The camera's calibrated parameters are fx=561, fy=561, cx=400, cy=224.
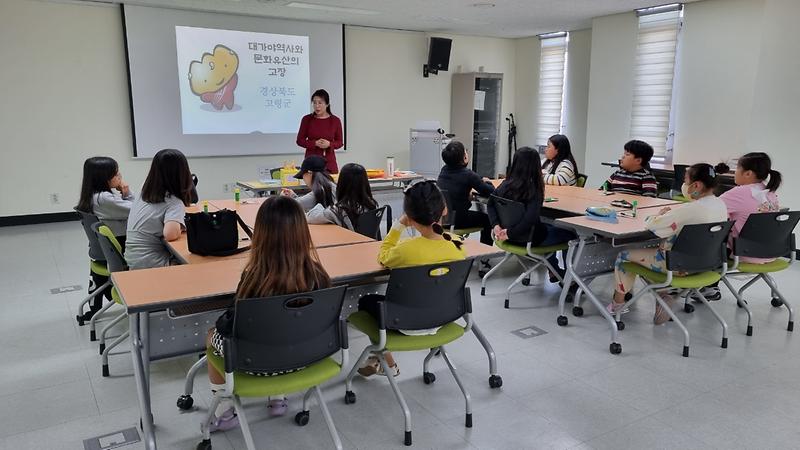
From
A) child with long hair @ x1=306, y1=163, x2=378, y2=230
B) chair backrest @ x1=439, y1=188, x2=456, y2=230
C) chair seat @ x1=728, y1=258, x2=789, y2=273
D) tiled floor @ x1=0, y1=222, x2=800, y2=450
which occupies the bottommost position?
tiled floor @ x1=0, y1=222, x2=800, y2=450

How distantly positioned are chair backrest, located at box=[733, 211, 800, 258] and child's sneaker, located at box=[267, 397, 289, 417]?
2977 mm

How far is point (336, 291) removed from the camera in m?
2.03

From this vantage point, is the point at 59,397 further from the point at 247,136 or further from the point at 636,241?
the point at 247,136

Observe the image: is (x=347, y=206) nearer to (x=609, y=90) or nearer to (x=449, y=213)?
(x=449, y=213)

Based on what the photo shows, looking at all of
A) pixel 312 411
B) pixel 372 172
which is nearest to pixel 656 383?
pixel 312 411

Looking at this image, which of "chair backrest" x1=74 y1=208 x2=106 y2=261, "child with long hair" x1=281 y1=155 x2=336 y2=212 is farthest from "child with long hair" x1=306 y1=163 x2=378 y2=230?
"chair backrest" x1=74 y1=208 x2=106 y2=261

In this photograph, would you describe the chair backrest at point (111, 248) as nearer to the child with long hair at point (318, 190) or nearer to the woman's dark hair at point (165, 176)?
the woman's dark hair at point (165, 176)

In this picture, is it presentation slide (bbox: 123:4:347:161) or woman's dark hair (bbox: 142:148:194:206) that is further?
presentation slide (bbox: 123:4:347:161)

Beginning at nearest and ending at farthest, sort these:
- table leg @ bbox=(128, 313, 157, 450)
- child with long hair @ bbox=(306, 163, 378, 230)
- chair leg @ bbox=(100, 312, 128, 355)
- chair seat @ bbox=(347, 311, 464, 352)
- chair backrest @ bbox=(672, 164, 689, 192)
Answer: table leg @ bbox=(128, 313, 157, 450), chair seat @ bbox=(347, 311, 464, 352), chair leg @ bbox=(100, 312, 128, 355), child with long hair @ bbox=(306, 163, 378, 230), chair backrest @ bbox=(672, 164, 689, 192)

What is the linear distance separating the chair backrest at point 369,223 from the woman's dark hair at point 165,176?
3.53ft

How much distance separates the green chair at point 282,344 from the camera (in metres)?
1.93

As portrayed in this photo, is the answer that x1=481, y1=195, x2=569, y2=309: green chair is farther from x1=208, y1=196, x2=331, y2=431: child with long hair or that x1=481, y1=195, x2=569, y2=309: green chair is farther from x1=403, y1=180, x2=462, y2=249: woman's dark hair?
x1=208, y1=196, x2=331, y2=431: child with long hair

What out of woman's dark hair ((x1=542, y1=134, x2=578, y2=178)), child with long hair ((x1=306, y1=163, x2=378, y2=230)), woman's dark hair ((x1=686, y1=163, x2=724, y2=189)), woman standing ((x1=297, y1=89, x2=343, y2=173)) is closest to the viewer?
woman's dark hair ((x1=686, y1=163, x2=724, y2=189))

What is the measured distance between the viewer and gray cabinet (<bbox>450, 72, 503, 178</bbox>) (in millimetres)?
9141
